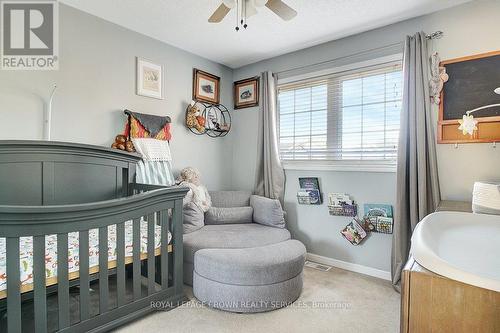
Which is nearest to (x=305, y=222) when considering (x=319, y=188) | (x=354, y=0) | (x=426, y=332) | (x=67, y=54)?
(x=319, y=188)

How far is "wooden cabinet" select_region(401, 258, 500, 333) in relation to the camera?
0.69 meters

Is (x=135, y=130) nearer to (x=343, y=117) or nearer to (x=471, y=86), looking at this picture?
(x=343, y=117)

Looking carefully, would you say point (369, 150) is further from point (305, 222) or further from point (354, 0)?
point (354, 0)

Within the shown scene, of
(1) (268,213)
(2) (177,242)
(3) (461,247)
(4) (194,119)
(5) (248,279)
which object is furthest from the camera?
(4) (194,119)

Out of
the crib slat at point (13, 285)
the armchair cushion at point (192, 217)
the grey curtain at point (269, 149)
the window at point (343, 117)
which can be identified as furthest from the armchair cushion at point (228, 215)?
the crib slat at point (13, 285)

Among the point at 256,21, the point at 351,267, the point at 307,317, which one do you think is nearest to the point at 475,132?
the point at 351,267

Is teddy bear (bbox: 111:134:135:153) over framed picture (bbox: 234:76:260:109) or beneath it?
beneath

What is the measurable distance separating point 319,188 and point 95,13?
260cm

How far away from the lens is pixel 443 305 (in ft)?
2.42

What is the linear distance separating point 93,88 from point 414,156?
2746 mm

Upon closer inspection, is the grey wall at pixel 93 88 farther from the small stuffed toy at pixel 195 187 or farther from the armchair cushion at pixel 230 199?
the armchair cushion at pixel 230 199

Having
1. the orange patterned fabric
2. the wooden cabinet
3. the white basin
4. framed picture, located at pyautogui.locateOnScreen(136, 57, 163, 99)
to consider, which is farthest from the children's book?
framed picture, located at pyautogui.locateOnScreen(136, 57, 163, 99)

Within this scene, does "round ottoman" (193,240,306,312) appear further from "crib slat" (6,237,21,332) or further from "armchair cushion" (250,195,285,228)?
"crib slat" (6,237,21,332)

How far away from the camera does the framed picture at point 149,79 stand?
2.68m
